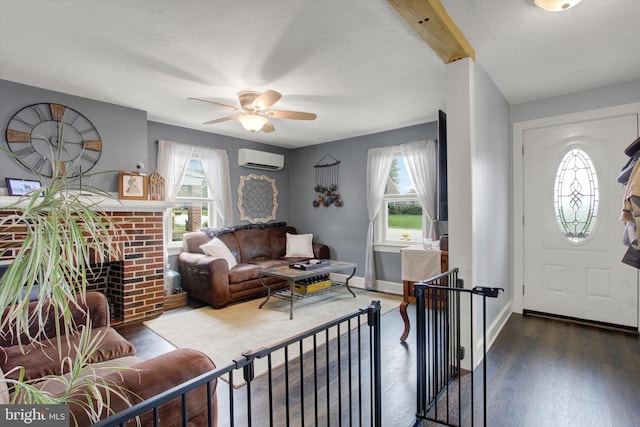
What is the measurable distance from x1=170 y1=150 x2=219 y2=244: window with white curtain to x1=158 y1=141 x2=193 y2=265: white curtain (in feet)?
0.32

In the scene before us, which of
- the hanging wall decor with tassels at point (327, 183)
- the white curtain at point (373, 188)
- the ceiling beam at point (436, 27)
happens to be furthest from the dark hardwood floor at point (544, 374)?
the hanging wall decor with tassels at point (327, 183)

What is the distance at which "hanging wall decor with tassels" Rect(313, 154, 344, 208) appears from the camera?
550cm

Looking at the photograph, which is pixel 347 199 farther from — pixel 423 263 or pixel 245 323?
pixel 245 323

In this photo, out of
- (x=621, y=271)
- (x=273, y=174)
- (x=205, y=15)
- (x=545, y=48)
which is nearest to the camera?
(x=205, y=15)

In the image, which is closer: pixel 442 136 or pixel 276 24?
pixel 276 24

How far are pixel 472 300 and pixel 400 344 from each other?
961 mm

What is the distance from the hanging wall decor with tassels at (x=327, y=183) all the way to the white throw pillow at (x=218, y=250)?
1.91 m

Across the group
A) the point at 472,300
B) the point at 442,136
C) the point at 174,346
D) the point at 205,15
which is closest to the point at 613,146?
the point at 442,136

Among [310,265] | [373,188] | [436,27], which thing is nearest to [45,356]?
[310,265]

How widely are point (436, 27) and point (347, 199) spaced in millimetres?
3508

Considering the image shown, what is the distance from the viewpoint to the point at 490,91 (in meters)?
2.92

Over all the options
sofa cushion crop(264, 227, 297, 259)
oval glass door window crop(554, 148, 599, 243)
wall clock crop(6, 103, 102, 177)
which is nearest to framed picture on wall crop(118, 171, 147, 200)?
wall clock crop(6, 103, 102, 177)

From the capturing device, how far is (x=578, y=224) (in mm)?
3355

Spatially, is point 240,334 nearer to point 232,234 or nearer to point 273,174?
point 232,234
